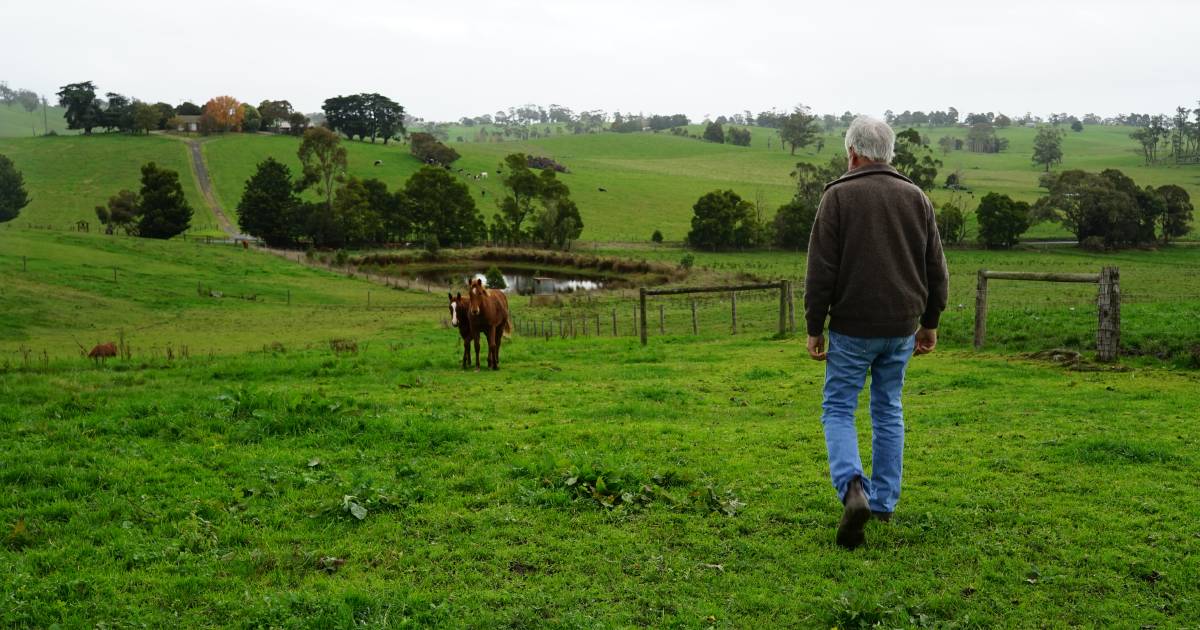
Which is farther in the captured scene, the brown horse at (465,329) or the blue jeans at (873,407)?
the brown horse at (465,329)

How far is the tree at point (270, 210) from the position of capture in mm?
73312

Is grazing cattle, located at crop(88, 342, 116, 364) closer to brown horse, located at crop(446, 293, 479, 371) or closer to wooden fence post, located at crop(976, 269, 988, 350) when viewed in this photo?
brown horse, located at crop(446, 293, 479, 371)

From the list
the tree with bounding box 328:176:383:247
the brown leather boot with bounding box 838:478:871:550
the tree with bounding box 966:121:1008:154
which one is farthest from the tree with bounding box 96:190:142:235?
the tree with bounding box 966:121:1008:154

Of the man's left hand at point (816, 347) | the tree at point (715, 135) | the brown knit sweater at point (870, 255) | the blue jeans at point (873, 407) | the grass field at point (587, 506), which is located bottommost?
the grass field at point (587, 506)

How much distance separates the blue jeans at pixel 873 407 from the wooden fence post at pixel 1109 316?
9376mm

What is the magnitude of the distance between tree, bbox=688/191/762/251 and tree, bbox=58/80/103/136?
95317mm

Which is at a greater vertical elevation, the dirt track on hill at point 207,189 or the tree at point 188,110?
the tree at point 188,110

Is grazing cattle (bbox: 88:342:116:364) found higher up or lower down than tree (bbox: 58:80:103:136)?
lower down

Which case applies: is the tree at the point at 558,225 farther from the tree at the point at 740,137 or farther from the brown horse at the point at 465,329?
the tree at the point at 740,137

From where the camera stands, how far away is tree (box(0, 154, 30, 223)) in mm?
74625

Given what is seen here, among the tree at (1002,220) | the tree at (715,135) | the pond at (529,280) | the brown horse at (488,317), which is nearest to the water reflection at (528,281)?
the pond at (529,280)

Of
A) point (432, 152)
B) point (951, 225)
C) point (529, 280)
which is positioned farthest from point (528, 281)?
point (432, 152)

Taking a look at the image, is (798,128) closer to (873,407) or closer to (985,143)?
(985,143)

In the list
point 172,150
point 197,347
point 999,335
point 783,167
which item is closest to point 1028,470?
point 999,335
